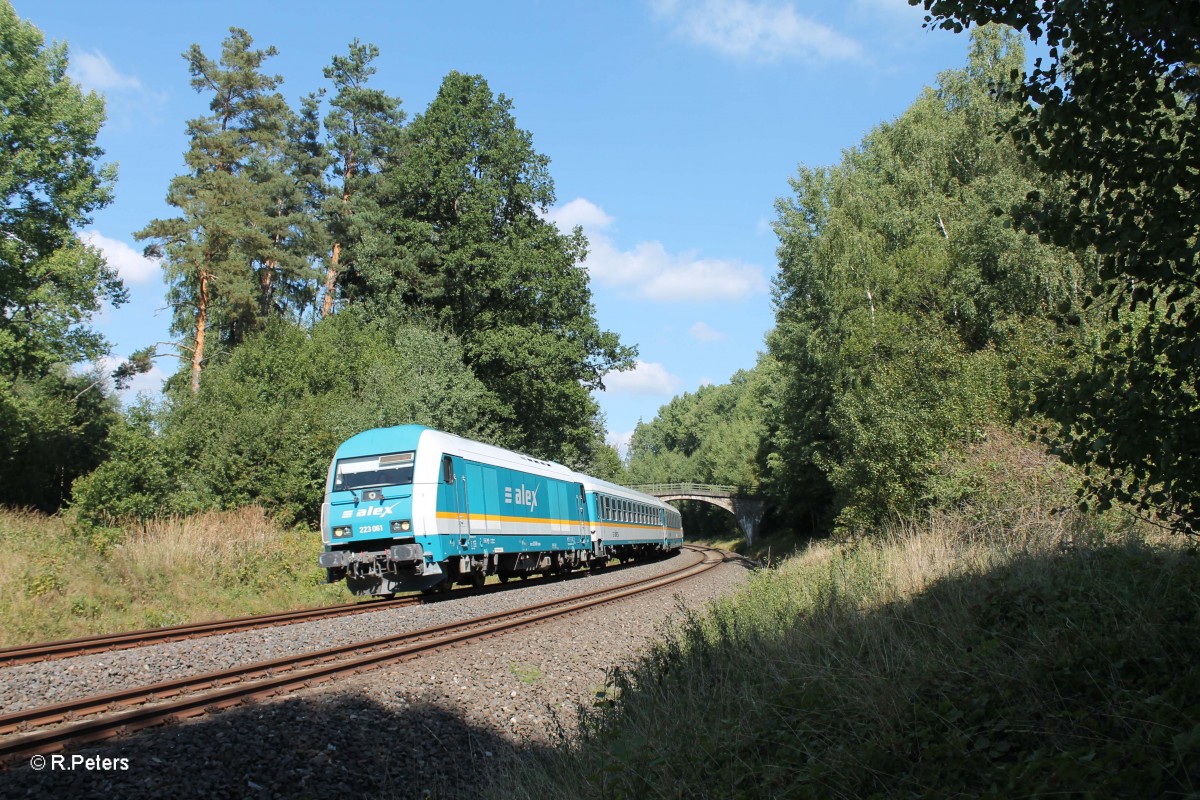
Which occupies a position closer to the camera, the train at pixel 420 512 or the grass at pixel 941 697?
the grass at pixel 941 697

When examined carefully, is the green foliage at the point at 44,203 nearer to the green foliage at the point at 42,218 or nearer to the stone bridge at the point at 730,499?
the green foliage at the point at 42,218

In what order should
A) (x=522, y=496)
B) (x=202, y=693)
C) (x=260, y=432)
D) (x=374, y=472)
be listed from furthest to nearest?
(x=260, y=432), (x=522, y=496), (x=374, y=472), (x=202, y=693)

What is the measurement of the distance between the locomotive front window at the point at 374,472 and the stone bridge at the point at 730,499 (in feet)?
150

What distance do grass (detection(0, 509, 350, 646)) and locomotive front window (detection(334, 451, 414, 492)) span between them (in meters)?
2.73

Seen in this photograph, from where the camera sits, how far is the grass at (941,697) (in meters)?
3.89

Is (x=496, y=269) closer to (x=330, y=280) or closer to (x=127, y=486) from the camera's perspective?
(x=330, y=280)

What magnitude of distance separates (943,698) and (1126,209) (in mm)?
2938

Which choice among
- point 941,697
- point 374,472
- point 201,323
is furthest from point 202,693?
point 201,323

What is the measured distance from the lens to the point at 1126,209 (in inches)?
180

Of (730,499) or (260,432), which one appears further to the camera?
(730,499)

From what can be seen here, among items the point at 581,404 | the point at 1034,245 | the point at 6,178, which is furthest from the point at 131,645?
the point at 581,404

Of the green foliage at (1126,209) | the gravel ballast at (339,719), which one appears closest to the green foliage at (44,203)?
the gravel ballast at (339,719)

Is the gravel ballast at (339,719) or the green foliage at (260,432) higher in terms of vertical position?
the green foliage at (260,432)

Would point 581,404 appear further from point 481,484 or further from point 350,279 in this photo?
point 481,484
